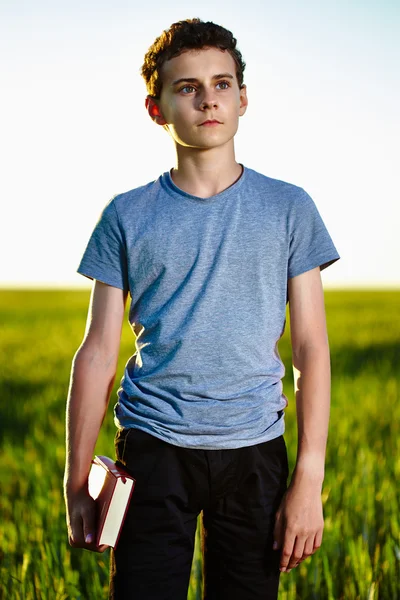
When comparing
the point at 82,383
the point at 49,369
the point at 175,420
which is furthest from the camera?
the point at 49,369

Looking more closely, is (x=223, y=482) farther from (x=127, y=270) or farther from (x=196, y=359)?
(x=127, y=270)

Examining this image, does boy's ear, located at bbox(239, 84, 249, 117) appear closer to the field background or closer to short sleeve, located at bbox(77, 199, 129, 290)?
Result: short sleeve, located at bbox(77, 199, 129, 290)

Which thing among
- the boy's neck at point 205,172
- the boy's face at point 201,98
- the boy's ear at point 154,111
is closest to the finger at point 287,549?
the boy's neck at point 205,172

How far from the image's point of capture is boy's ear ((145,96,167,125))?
2244 millimetres

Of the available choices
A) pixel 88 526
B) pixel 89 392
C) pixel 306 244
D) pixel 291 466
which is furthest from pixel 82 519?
pixel 291 466

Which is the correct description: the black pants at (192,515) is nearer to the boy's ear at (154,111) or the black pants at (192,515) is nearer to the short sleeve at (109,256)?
the short sleeve at (109,256)

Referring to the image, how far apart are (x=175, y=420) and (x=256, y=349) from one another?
0.89 ft

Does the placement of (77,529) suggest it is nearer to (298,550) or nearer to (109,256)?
(298,550)

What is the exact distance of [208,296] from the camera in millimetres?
2045

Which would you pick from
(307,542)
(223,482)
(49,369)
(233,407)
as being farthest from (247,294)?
(49,369)

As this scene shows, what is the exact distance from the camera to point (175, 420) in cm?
199

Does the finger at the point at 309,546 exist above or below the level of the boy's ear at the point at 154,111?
below

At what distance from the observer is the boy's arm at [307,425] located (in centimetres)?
205

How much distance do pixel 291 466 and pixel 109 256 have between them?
9.21 ft
